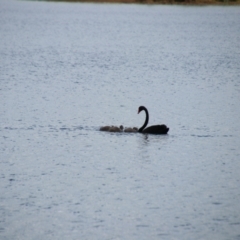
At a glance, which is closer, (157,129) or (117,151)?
(117,151)

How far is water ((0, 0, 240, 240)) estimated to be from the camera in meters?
13.7

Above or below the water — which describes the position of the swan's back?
above

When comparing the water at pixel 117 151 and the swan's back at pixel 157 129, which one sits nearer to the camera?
the water at pixel 117 151

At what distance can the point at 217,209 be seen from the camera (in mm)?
14398

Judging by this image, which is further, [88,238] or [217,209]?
[217,209]

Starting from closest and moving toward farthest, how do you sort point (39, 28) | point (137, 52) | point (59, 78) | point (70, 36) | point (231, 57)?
point (59, 78)
point (231, 57)
point (137, 52)
point (70, 36)
point (39, 28)

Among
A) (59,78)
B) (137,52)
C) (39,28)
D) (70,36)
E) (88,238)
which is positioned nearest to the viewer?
(88,238)

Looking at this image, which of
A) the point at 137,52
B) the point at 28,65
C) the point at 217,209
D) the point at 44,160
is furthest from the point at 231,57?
the point at 217,209

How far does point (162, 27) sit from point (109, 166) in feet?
229

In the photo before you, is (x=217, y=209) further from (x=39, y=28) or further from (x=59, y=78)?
(x=39, y=28)

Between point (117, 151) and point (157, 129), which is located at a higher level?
point (157, 129)

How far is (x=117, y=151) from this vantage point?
19.2 metres

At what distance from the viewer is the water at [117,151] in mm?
13719

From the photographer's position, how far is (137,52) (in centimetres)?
5369
